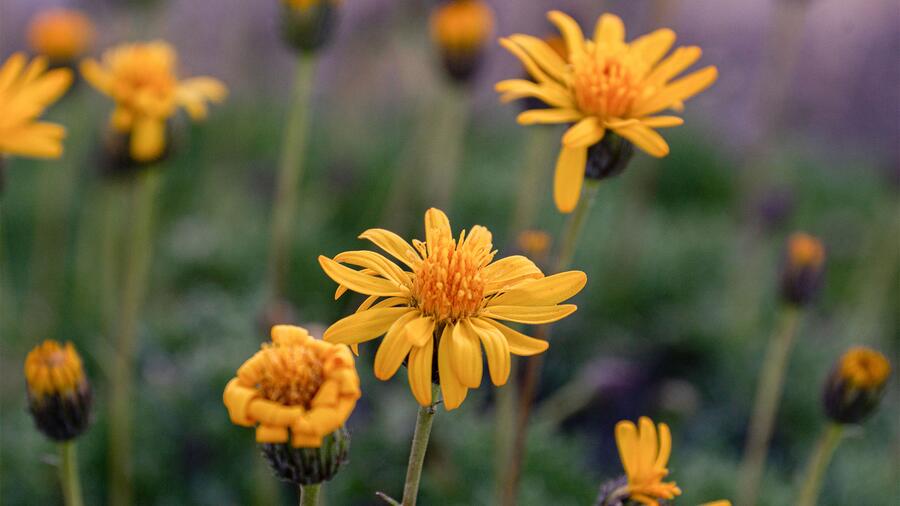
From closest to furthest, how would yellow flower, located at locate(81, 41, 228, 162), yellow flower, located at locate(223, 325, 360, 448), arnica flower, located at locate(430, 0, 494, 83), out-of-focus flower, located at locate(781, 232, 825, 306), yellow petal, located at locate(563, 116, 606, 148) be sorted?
yellow flower, located at locate(223, 325, 360, 448) < yellow petal, located at locate(563, 116, 606, 148) < yellow flower, located at locate(81, 41, 228, 162) < out-of-focus flower, located at locate(781, 232, 825, 306) < arnica flower, located at locate(430, 0, 494, 83)

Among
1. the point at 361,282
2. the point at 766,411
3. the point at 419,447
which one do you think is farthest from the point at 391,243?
the point at 766,411

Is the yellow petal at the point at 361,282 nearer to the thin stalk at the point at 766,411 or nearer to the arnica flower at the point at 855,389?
the arnica flower at the point at 855,389

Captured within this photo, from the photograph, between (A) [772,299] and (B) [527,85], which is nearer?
(B) [527,85]

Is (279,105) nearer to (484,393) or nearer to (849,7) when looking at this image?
(484,393)

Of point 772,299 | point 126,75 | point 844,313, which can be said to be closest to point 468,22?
point 126,75

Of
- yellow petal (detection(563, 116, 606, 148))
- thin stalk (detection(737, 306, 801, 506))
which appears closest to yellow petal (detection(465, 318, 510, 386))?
yellow petal (detection(563, 116, 606, 148))

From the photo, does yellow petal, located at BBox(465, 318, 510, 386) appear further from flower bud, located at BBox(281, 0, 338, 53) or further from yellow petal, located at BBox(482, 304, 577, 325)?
flower bud, located at BBox(281, 0, 338, 53)

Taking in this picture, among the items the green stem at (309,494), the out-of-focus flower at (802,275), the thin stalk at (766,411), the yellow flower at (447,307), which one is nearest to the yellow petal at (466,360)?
the yellow flower at (447,307)
